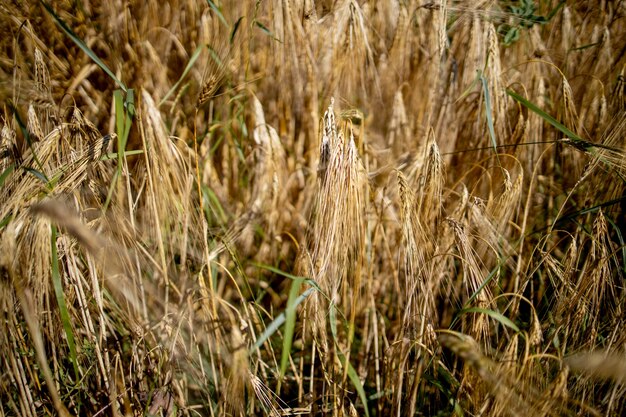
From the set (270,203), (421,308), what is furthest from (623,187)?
(270,203)

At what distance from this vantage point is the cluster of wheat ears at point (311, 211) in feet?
2.25

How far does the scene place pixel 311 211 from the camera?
744 mm

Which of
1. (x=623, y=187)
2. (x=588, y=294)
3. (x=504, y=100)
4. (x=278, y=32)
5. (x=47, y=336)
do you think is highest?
(x=278, y=32)

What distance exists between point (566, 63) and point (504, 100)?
29 centimetres

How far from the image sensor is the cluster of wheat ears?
69cm

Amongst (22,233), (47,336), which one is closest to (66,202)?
(22,233)

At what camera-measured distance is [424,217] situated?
79 centimetres

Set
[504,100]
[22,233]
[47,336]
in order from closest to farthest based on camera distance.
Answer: [22,233]
[47,336]
[504,100]

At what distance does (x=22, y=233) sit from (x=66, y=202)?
0.25 feet

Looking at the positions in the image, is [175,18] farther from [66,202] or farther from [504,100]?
[504,100]

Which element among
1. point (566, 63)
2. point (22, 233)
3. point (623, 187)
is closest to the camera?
point (22, 233)

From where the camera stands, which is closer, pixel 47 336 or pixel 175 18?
pixel 47 336

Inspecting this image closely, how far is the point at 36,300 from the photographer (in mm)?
694

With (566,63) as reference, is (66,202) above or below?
→ below
